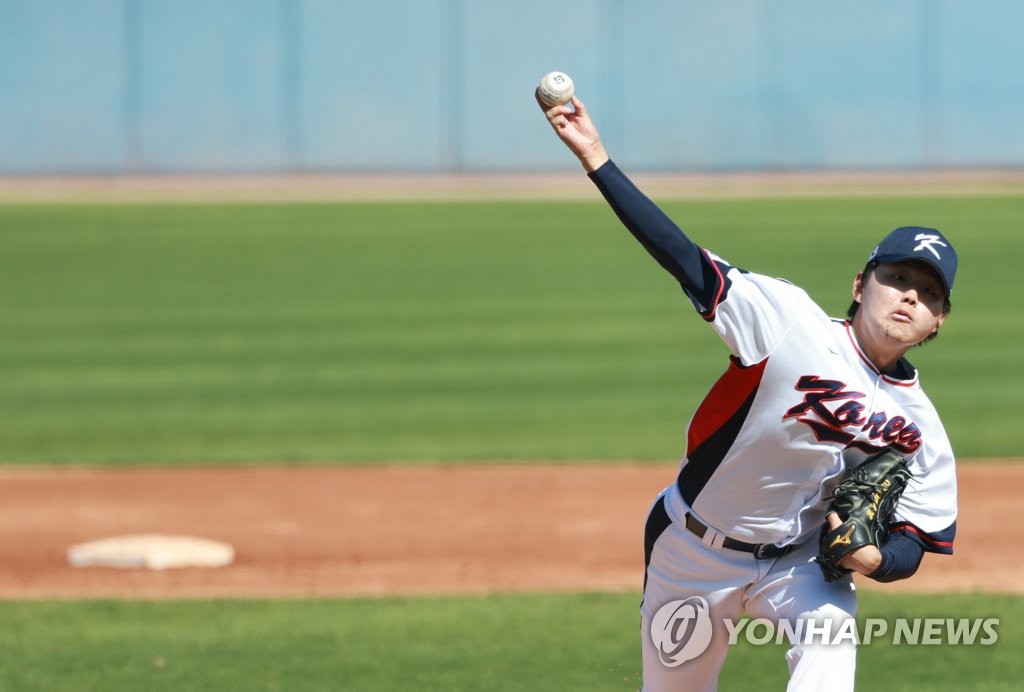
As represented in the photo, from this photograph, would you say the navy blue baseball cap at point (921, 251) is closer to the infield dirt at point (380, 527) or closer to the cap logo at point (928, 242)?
the cap logo at point (928, 242)

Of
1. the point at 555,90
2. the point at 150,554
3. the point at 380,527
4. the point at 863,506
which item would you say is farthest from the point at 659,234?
the point at 380,527

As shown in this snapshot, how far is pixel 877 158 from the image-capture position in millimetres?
29797

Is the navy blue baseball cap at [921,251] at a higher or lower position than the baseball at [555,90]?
lower

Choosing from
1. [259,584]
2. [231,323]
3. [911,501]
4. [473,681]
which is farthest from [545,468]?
[231,323]

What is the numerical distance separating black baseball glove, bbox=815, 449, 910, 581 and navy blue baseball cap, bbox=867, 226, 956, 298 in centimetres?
46

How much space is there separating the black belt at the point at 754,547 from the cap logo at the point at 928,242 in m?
0.83

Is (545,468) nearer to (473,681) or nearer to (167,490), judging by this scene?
(167,490)

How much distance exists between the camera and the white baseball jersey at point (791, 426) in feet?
10.9

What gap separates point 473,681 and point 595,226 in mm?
18468

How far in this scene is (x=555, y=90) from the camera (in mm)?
3277

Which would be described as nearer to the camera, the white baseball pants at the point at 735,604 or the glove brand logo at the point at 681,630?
the white baseball pants at the point at 735,604

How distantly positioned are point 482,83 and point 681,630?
27432mm

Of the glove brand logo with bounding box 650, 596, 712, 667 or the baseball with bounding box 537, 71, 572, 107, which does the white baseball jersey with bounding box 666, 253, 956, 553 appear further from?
the baseball with bounding box 537, 71, 572, 107

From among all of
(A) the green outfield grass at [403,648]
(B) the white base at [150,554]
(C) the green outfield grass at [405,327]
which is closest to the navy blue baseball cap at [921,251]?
(A) the green outfield grass at [403,648]
